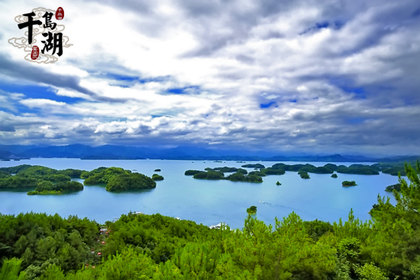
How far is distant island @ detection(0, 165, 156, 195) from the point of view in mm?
74312

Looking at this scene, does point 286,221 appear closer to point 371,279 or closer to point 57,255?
point 371,279

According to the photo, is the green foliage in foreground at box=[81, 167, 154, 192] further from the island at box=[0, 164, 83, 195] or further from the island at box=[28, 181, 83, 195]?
the island at box=[28, 181, 83, 195]

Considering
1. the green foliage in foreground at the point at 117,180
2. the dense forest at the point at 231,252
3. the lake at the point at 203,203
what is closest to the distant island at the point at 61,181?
the green foliage in foreground at the point at 117,180

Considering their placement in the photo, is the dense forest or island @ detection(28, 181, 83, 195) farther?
island @ detection(28, 181, 83, 195)

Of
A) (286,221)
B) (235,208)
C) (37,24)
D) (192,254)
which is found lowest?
(235,208)

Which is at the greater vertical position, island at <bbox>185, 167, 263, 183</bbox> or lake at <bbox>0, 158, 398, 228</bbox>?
island at <bbox>185, 167, 263, 183</bbox>

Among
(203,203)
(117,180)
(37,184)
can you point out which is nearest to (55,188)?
(37,184)

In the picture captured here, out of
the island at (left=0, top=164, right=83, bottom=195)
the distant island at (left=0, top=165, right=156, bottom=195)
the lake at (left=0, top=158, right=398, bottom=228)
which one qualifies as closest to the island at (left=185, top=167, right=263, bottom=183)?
the lake at (left=0, top=158, right=398, bottom=228)

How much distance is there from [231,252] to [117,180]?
83.9 meters

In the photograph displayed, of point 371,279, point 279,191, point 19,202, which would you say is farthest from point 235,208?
point 371,279

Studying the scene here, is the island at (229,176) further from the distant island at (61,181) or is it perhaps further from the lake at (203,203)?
the distant island at (61,181)

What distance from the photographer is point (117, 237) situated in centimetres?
1354

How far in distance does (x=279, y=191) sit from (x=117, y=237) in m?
91.5

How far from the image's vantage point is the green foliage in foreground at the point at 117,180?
3327 inches
